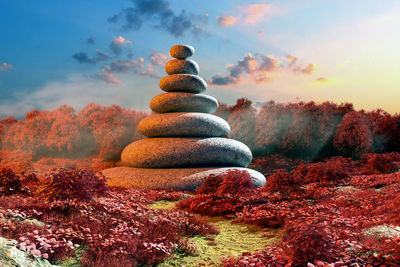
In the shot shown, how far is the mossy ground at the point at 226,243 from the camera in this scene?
3995mm

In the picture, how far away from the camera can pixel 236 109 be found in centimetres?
1833

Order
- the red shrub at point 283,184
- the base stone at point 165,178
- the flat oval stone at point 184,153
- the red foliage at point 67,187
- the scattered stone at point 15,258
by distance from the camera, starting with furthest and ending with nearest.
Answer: the flat oval stone at point 184,153 < the base stone at point 165,178 < the red shrub at point 283,184 < the red foliage at point 67,187 < the scattered stone at point 15,258

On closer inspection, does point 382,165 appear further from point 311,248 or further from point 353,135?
point 311,248

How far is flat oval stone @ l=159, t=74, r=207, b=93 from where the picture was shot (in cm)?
1255

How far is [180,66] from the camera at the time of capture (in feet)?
42.2

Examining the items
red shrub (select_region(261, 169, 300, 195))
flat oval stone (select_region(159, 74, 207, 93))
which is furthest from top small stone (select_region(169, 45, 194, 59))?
red shrub (select_region(261, 169, 300, 195))

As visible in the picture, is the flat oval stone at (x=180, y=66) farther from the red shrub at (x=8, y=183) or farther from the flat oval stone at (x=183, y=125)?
the red shrub at (x=8, y=183)

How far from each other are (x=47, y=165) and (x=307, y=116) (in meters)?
14.9

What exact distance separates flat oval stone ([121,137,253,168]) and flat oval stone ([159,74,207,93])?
2.49 meters

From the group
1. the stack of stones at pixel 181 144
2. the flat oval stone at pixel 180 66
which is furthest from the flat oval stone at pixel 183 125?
the flat oval stone at pixel 180 66

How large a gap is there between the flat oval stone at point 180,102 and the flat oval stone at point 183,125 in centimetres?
47

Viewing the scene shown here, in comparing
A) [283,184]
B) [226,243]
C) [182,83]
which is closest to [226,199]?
[283,184]

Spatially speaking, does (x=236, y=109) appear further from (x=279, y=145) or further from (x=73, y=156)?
(x=73, y=156)

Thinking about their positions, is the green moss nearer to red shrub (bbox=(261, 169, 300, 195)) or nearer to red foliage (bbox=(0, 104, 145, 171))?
red shrub (bbox=(261, 169, 300, 195))
